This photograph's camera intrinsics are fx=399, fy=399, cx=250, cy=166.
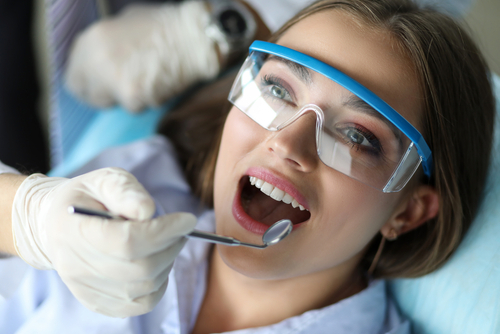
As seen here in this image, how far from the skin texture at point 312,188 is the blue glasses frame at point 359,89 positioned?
0.05 metres

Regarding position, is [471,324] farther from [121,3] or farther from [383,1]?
[121,3]

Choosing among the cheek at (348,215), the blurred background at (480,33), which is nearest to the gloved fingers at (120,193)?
the cheek at (348,215)

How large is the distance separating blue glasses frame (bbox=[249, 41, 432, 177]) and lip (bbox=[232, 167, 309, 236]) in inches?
12.6

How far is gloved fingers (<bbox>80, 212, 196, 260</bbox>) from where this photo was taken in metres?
0.86

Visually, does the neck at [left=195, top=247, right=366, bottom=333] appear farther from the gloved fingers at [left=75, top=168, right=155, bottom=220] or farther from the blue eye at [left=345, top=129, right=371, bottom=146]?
the gloved fingers at [left=75, top=168, right=155, bottom=220]

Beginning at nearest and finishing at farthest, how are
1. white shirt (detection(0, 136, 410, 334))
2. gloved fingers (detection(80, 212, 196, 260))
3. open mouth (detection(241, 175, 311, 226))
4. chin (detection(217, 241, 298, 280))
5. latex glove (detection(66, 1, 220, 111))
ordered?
gloved fingers (detection(80, 212, 196, 260)), chin (detection(217, 241, 298, 280)), white shirt (detection(0, 136, 410, 334)), open mouth (detection(241, 175, 311, 226)), latex glove (detection(66, 1, 220, 111))

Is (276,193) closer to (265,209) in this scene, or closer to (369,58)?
(265,209)

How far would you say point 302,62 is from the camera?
3.81 feet

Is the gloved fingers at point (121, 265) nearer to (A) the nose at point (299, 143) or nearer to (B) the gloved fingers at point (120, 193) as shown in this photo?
(B) the gloved fingers at point (120, 193)

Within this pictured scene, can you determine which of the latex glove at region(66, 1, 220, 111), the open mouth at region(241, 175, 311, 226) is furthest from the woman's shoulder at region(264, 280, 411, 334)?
the latex glove at region(66, 1, 220, 111)

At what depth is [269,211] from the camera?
1453 millimetres

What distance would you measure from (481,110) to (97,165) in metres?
1.50

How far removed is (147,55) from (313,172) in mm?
1302

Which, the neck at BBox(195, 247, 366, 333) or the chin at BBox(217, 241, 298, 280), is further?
the neck at BBox(195, 247, 366, 333)
